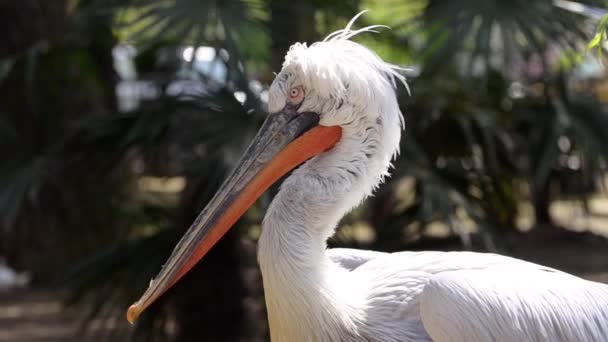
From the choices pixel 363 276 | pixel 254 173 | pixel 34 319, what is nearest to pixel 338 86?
pixel 254 173

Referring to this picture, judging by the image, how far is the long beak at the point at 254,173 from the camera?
3.05 m

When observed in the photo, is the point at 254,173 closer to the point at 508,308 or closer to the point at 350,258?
the point at 350,258

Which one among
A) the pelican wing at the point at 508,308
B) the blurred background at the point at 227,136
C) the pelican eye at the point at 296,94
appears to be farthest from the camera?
the blurred background at the point at 227,136

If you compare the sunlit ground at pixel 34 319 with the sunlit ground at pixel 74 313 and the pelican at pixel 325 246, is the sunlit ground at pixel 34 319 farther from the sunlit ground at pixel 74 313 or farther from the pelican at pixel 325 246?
the pelican at pixel 325 246

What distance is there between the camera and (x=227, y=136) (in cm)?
479

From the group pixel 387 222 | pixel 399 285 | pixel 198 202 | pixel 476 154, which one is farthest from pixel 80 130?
pixel 399 285

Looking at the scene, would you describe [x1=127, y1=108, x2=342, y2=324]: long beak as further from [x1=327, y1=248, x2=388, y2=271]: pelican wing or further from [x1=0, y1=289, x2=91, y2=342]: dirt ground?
[x1=0, y1=289, x2=91, y2=342]: dirt ground

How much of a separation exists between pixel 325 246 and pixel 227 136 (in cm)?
183

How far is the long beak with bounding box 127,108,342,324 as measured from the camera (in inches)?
120

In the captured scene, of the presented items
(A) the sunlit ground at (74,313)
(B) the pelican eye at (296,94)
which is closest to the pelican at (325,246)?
(B) the pelican eye at (296,94)

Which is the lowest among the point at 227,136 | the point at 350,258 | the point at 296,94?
Result: the point at 227,136

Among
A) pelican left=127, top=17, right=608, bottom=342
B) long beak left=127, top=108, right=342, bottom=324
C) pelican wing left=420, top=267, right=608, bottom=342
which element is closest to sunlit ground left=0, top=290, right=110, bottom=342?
long beak left=127, top=108, right=342, bottom=324

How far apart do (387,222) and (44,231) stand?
7.76ft

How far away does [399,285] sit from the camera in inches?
123
